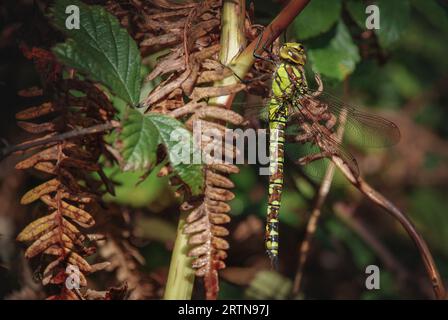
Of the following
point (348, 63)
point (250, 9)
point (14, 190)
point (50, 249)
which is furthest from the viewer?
point (14, 190)

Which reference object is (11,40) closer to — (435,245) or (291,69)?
(291,69)

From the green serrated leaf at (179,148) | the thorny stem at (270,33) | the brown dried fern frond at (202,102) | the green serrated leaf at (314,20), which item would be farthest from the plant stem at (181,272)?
the green serrated leaf at (314,20)

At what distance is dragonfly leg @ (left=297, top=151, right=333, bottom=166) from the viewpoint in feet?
5.50

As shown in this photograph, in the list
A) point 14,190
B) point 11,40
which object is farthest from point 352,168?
point 14,190

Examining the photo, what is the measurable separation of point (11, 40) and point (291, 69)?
3.21 feet

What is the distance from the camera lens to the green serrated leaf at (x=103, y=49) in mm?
1227

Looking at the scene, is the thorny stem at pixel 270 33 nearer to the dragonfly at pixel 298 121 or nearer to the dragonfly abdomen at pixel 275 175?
the dragonfly at pixel 298 121

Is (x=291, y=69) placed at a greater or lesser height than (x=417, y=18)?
lesser

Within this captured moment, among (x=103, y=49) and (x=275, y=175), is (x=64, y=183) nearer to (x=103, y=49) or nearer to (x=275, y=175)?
(x=103, y=49)

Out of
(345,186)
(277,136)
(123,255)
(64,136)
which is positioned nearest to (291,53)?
(277,136)

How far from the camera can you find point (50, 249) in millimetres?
1323

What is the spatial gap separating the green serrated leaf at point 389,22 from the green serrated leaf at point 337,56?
0.36 ft

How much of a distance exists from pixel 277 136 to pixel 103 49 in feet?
2.24

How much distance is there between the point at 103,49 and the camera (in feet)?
4.32
